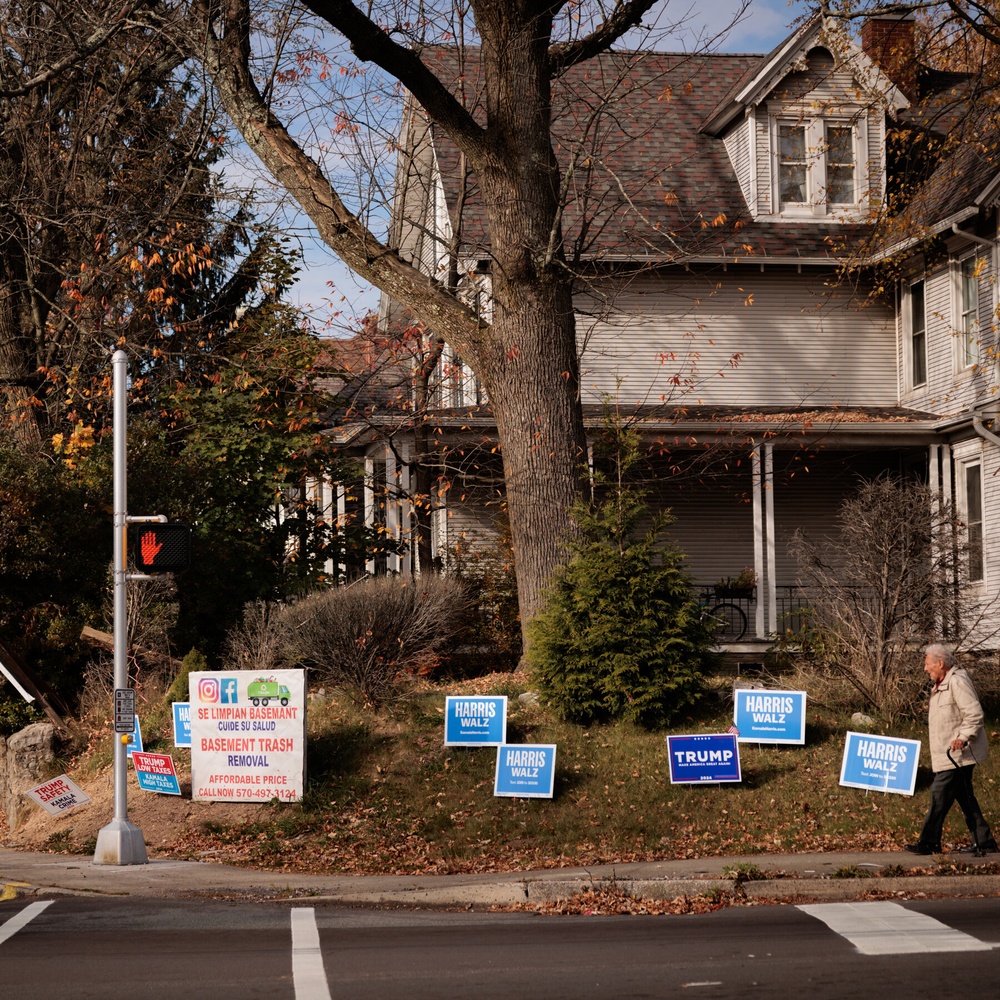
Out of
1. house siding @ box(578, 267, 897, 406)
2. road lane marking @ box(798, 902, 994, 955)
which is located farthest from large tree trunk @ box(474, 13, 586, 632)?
house siding @ box(578, 267, 897, 406)

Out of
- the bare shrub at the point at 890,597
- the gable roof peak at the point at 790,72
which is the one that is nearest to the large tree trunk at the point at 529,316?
the bare shrub at the point at 890,597

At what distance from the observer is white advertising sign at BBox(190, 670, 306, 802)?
13367 millimetres

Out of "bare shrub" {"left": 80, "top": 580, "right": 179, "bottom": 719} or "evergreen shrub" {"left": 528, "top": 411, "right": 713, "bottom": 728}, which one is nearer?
"evergreen shrub" {"left": 528, "top": 411, "right": 713, "bottom": 728}

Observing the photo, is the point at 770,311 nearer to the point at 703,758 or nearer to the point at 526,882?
the point at 703,758

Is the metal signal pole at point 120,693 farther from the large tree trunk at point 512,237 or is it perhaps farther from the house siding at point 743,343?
the house siding at point 743,343

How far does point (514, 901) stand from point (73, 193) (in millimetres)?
17334

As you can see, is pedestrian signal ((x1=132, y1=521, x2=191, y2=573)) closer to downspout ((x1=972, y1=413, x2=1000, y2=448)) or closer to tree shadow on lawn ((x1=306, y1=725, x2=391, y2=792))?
tree shadow on lawn ((x1=306, y1=725, x2=391, y2=792))

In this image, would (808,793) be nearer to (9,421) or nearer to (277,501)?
(277,501)

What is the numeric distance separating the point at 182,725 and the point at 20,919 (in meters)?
4.86

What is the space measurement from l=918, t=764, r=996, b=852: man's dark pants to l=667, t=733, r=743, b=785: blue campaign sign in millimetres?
2248

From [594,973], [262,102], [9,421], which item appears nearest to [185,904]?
[594,973]

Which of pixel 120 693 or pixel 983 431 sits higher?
pixel 983 431

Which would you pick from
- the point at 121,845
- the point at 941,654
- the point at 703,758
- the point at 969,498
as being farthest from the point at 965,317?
the point at 121,845

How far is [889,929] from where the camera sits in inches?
339
